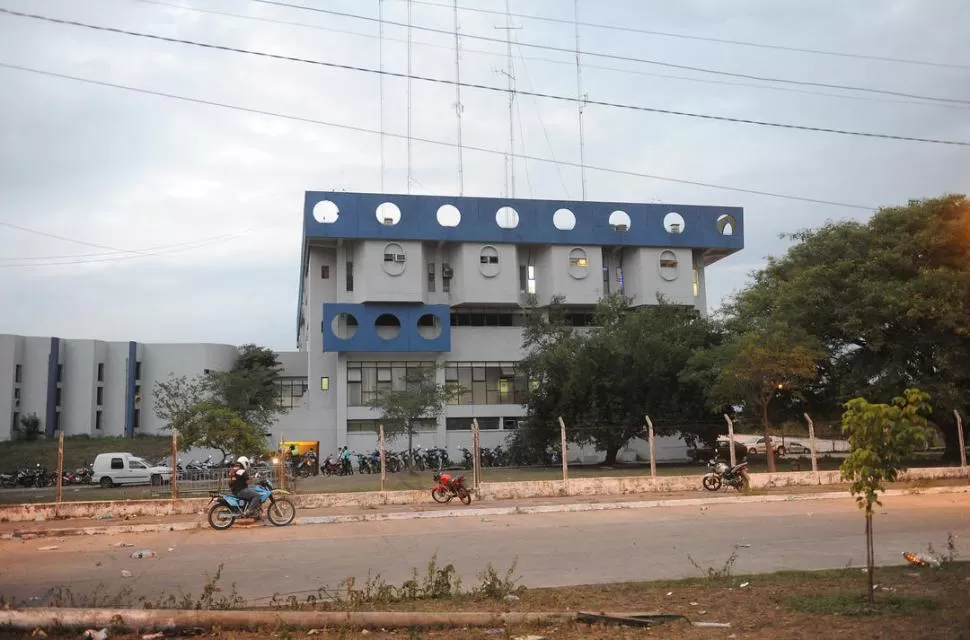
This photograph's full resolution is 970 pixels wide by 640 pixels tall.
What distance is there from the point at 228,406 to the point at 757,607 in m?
35.4

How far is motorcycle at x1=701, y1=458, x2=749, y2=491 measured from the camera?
22.4 meters

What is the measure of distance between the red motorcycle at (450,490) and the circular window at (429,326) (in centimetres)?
2996

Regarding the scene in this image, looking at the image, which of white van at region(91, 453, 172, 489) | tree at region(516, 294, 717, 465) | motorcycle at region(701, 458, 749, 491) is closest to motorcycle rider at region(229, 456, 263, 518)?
motorcycle at region(701, 458, 749, 491)

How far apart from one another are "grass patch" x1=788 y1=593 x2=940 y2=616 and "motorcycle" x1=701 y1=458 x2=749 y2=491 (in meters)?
15.5

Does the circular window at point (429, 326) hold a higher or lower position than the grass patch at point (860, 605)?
higher

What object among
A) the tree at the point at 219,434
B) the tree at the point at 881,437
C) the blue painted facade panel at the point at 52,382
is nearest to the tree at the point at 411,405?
the tree at the point at 219,434

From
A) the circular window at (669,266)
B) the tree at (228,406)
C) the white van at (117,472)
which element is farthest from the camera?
the circular window at (669,266)

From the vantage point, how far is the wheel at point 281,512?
54.5 feet

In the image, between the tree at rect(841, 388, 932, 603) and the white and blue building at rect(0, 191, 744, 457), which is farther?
the white and blue building at rect(0, 191, 744, 457)

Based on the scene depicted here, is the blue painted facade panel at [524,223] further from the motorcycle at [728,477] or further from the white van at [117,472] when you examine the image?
the motorcycle at [728,477]

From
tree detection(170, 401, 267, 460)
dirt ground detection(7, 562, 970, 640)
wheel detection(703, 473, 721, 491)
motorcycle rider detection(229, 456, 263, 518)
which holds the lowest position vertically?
wheel detection(703, 473, 721, 491)

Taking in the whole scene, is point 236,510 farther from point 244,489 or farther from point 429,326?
point 429,326

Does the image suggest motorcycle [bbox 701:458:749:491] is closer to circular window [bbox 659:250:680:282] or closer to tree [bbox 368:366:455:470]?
tree [bbox 368:366:455:470]

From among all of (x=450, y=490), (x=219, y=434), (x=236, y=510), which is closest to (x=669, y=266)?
(x=450, y=490)
